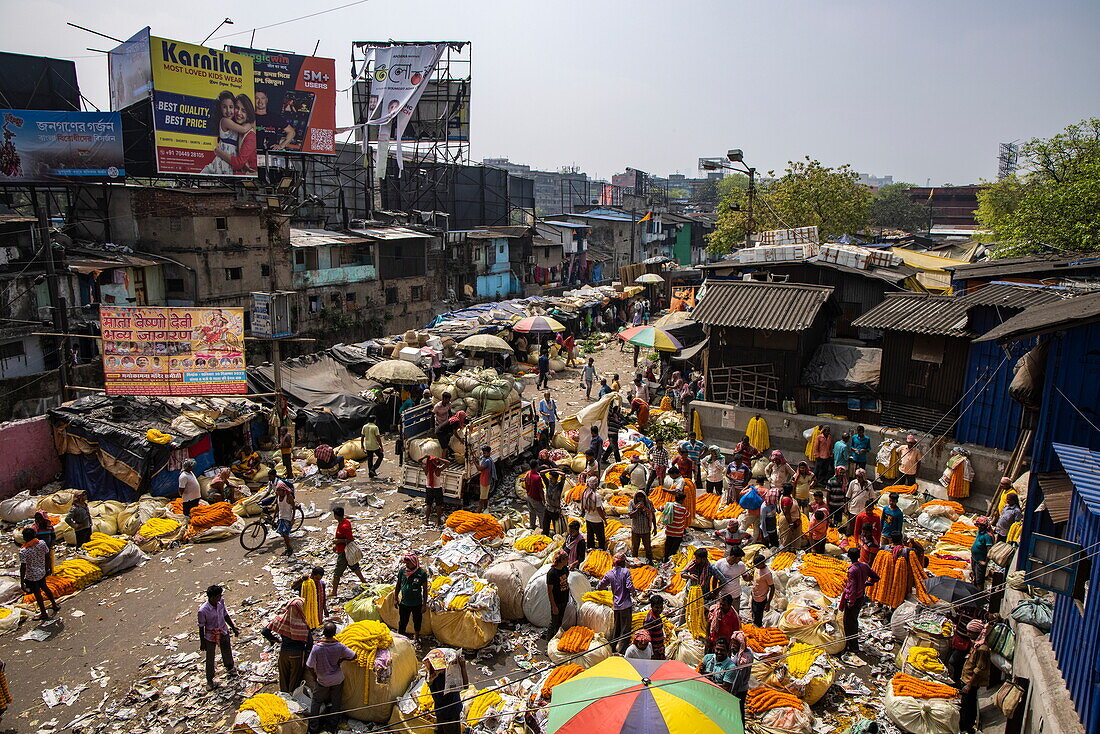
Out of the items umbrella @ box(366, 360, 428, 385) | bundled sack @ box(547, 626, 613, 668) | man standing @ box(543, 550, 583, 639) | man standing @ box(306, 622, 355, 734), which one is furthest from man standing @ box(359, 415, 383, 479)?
man standing @ box(306, 622, 355, 734)

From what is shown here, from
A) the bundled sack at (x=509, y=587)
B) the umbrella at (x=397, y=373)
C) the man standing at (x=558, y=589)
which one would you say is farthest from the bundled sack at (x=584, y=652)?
the umbrella at (x=397, y=373)

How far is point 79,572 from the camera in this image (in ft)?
35.2

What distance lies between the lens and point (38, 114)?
2202 centimetres

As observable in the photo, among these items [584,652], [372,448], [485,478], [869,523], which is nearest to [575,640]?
[584,652]

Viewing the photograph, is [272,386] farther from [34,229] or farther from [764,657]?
[764,657]

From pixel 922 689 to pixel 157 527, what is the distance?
1213 cm

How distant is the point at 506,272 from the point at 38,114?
79.1 ft

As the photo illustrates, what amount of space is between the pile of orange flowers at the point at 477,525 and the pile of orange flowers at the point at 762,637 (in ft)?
15.6

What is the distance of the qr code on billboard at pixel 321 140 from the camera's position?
34.4 meters

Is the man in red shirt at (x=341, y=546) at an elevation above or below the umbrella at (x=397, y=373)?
below

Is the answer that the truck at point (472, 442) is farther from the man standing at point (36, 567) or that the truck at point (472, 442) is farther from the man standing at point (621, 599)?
the man standing at point (36, 567)

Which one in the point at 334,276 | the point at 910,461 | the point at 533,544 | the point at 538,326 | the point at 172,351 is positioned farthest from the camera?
the point at 334,276

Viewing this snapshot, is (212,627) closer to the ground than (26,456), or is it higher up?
closer to the ground

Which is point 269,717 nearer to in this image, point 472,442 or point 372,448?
point 472,442
